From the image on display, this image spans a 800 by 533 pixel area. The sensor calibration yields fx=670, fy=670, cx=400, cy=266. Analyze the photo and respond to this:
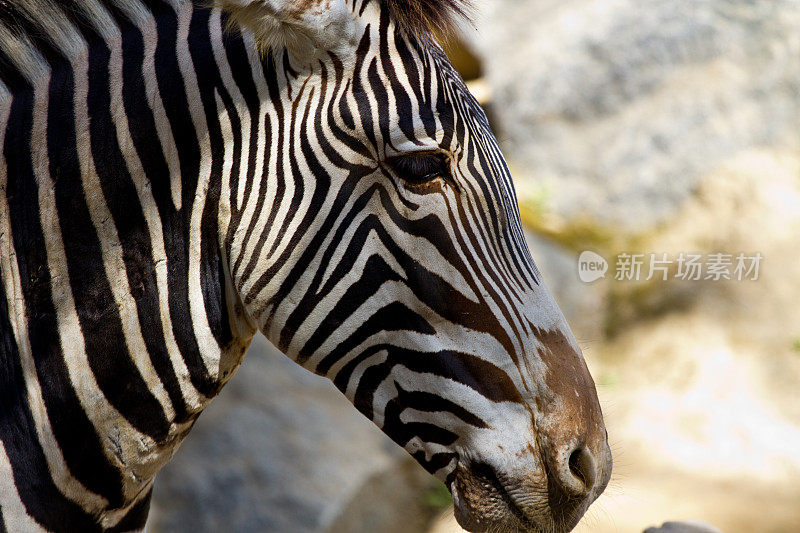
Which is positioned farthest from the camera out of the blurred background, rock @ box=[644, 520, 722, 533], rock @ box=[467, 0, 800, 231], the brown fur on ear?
rock @ box=[467, 0, 800, 231]

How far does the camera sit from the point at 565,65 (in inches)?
329

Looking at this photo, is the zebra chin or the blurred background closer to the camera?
the zebra chin

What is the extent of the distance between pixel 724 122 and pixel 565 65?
1.98m

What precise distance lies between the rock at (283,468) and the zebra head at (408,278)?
10.9 ft

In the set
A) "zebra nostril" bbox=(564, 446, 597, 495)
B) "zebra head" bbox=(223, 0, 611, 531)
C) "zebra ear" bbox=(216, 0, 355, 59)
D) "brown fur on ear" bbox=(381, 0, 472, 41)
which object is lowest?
"zebra nostril" bbox=(564, 446, 597, 495)

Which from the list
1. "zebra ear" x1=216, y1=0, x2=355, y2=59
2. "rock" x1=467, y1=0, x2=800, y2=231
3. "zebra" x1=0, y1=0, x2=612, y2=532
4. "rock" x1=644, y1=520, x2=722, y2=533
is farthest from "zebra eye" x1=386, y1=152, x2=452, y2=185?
"rock" x1=467, y1=0, x2=800, y2=231

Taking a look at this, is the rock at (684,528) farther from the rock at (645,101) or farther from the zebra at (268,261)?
the rock at (645,101)

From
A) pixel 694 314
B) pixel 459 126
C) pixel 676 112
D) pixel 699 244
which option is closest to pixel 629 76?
pixel 676 112

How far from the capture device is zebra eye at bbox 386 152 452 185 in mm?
1715

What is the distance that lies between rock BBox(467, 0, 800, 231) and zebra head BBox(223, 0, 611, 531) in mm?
6495

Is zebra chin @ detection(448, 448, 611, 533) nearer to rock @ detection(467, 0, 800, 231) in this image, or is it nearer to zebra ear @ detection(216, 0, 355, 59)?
zebra ear @ detection(216, 0, 355, 59)

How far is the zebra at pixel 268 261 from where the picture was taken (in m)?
1.70

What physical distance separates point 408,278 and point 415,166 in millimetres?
287

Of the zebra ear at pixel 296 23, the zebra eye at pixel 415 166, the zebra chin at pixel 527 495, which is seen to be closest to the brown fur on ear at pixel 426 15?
the zebra ear at pixel 296 23
